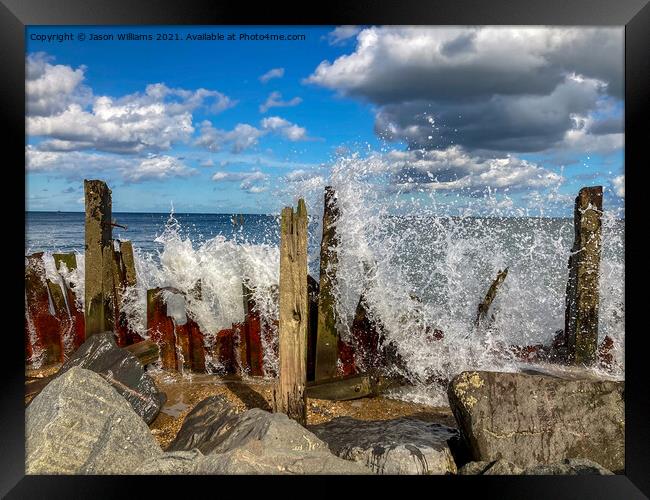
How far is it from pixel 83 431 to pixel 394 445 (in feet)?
8.28

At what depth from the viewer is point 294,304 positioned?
5137mm

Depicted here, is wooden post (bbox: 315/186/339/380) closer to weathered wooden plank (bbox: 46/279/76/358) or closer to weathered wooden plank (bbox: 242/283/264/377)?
weathered wooden plank (bbox: 242/283/264/377)

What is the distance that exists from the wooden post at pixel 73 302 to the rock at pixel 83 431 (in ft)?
10.1

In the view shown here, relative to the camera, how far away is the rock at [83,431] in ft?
13.3

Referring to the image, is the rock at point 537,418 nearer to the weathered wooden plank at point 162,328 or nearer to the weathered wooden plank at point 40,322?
the weathered wooden plank at point 162,328

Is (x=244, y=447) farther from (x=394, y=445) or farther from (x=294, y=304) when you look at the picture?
(x=294, y=304)

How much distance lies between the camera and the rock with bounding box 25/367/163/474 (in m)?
4.06

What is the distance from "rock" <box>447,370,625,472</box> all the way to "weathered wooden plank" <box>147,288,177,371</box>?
409 centimetres

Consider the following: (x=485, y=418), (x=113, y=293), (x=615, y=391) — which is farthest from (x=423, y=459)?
(x=113, y=293)

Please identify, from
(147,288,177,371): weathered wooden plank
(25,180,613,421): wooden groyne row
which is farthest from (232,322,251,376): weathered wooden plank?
(147,288,177,371): weathered wooden plank
